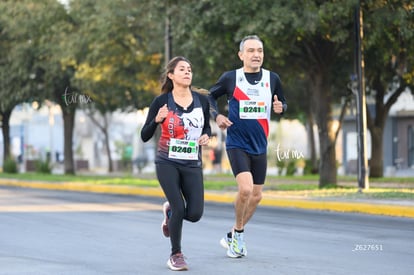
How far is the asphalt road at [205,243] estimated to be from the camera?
8391 millimetres

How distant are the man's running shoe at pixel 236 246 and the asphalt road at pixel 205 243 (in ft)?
0.30

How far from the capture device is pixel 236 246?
895 centimetres

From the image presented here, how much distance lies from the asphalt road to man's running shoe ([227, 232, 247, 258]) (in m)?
0.09

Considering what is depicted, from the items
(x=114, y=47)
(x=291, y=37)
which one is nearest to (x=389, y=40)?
(x=291, y=37)

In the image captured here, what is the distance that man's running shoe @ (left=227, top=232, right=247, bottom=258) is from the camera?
8953 mm

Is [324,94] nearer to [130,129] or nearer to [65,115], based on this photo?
[65,115]

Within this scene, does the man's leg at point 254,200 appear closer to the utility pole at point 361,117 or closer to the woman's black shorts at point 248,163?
the woman's black shorts at point 248,163

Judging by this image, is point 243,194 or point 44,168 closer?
point 243,194

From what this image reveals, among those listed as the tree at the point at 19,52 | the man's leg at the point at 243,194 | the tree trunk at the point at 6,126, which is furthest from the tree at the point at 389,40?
the tree trunk at the point at 6,126

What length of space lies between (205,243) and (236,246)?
1700mm

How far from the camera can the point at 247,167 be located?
884 cm

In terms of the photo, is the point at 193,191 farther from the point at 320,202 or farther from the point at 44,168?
the point at 44,168

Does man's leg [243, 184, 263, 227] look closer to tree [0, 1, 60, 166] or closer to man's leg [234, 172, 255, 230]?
man's leg [234, 172, 255, 230]

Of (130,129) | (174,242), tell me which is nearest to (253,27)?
(174,242)
